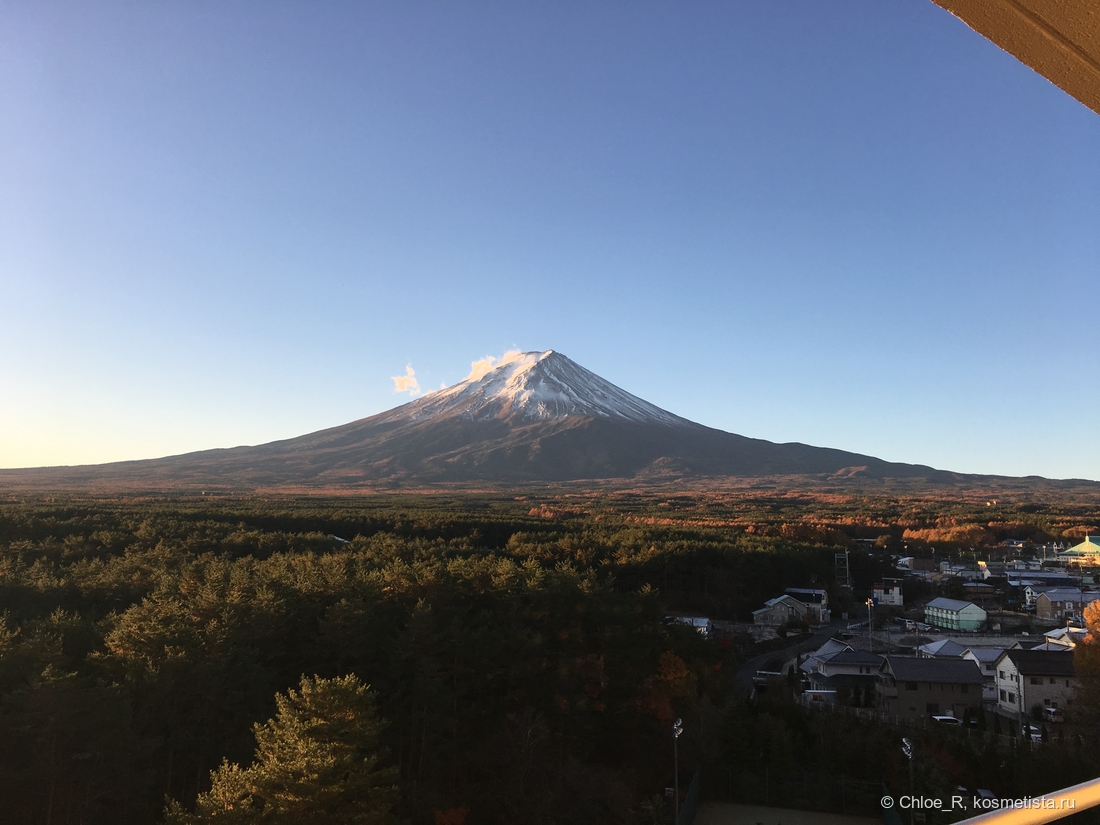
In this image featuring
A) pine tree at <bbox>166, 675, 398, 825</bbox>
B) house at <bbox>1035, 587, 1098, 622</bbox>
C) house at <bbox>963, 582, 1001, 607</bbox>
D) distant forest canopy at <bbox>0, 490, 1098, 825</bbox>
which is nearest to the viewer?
pine tree at <bbox>166, 675, 398, 825</bbox>

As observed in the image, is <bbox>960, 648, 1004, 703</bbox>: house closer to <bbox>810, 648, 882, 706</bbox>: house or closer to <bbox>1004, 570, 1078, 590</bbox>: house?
<bbox>810, 648, 882, 706</bbox>: house

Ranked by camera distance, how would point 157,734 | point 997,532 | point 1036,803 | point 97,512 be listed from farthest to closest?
point 997,532
point 97,512
point 157,734
point 1036,803

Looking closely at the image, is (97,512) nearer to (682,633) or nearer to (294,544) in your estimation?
(294,544)

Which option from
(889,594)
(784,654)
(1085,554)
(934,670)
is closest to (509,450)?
(1085,554)

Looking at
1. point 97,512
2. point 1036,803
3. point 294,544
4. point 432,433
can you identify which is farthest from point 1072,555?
point 432,433

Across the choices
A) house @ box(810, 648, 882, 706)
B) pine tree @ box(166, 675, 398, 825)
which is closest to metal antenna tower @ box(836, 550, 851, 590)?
house @ box(810, 648, 882, 706)

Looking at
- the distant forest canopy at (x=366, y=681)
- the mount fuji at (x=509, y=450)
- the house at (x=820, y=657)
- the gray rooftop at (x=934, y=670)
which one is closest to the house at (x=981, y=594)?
the house at (x=820, y=657)
